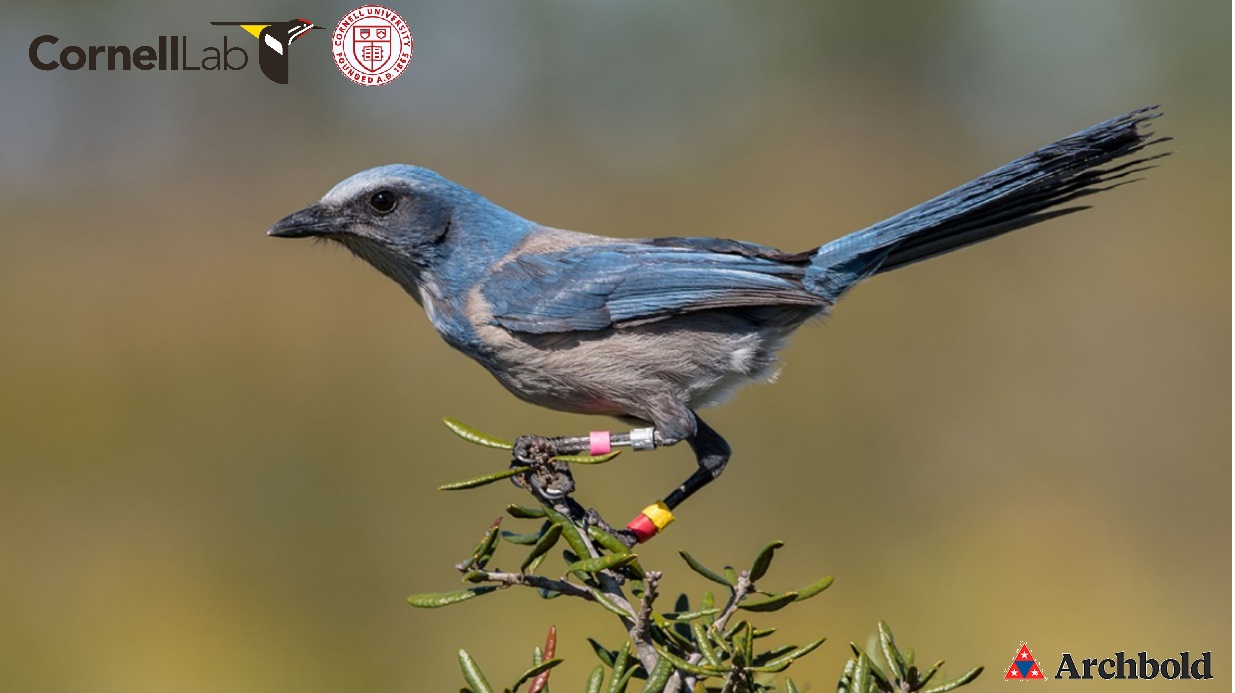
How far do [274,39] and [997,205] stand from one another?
389cm

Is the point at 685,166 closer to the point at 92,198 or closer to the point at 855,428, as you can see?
the point at 855,428

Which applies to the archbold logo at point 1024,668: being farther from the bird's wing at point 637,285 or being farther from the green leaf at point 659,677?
the green leaf at point 659,677

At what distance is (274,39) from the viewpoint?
5.73 metres

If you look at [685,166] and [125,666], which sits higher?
[685,166]

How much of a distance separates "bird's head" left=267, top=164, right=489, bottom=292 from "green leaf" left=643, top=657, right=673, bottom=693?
1.75 meters

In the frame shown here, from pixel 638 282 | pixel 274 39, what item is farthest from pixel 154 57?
pixel 638 282

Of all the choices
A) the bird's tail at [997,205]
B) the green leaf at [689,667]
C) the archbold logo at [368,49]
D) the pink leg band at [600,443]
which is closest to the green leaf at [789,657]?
the green leaf at [689,667]

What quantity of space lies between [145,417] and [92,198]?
2.30 meters

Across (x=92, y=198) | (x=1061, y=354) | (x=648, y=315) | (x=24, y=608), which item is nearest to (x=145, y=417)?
(x=24, y=608)

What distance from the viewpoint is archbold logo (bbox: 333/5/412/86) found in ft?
14.5

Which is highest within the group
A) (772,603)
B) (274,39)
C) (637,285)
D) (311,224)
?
(274,39)

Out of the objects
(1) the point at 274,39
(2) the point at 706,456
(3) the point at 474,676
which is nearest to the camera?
(3) the point at 474,676

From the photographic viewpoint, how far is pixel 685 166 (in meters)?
7.59

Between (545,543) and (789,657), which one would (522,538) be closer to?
(545,543)
